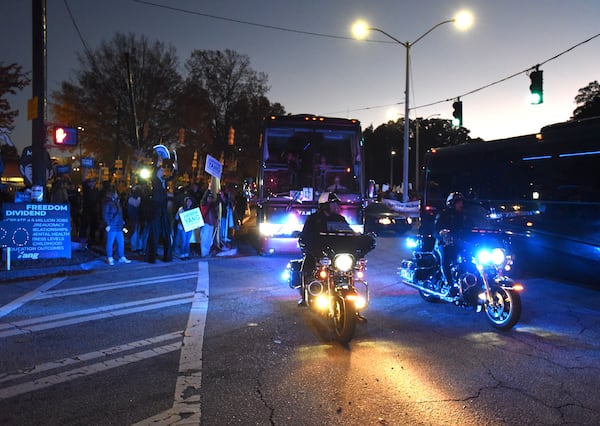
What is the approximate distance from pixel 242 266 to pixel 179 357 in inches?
268

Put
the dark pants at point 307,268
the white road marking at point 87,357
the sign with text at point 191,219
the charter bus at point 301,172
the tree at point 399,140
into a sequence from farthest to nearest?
1. the tree at point 399,140
2. the charter bus at point 301,172
3. the sign with text at point 191,219
4. the dark pants at point 307,268
5. the white road marking at point 87,357

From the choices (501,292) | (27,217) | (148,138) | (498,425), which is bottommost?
(498,425)

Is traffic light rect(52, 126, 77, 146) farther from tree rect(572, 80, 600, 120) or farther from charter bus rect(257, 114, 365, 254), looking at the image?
tree rect(572, 80, 600, 120)

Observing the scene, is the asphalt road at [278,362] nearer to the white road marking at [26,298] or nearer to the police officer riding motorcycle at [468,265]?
the white road marking at [26,298]

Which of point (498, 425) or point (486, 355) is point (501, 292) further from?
point (498, 425)

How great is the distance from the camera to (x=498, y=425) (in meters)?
3.96

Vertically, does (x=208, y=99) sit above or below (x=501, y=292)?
above

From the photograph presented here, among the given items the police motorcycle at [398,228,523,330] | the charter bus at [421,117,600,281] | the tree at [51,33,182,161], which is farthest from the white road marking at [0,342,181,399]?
the tree at [51,33,182,161]

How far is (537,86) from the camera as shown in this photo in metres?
15.1

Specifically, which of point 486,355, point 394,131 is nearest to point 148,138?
point 486,355

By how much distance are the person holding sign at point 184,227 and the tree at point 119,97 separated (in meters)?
25.0

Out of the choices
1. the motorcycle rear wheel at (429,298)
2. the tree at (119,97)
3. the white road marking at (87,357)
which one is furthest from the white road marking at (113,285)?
the tree at (119,97)

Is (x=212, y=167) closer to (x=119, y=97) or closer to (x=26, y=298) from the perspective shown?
(x=26, y=298)

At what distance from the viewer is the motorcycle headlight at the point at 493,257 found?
6.73m
